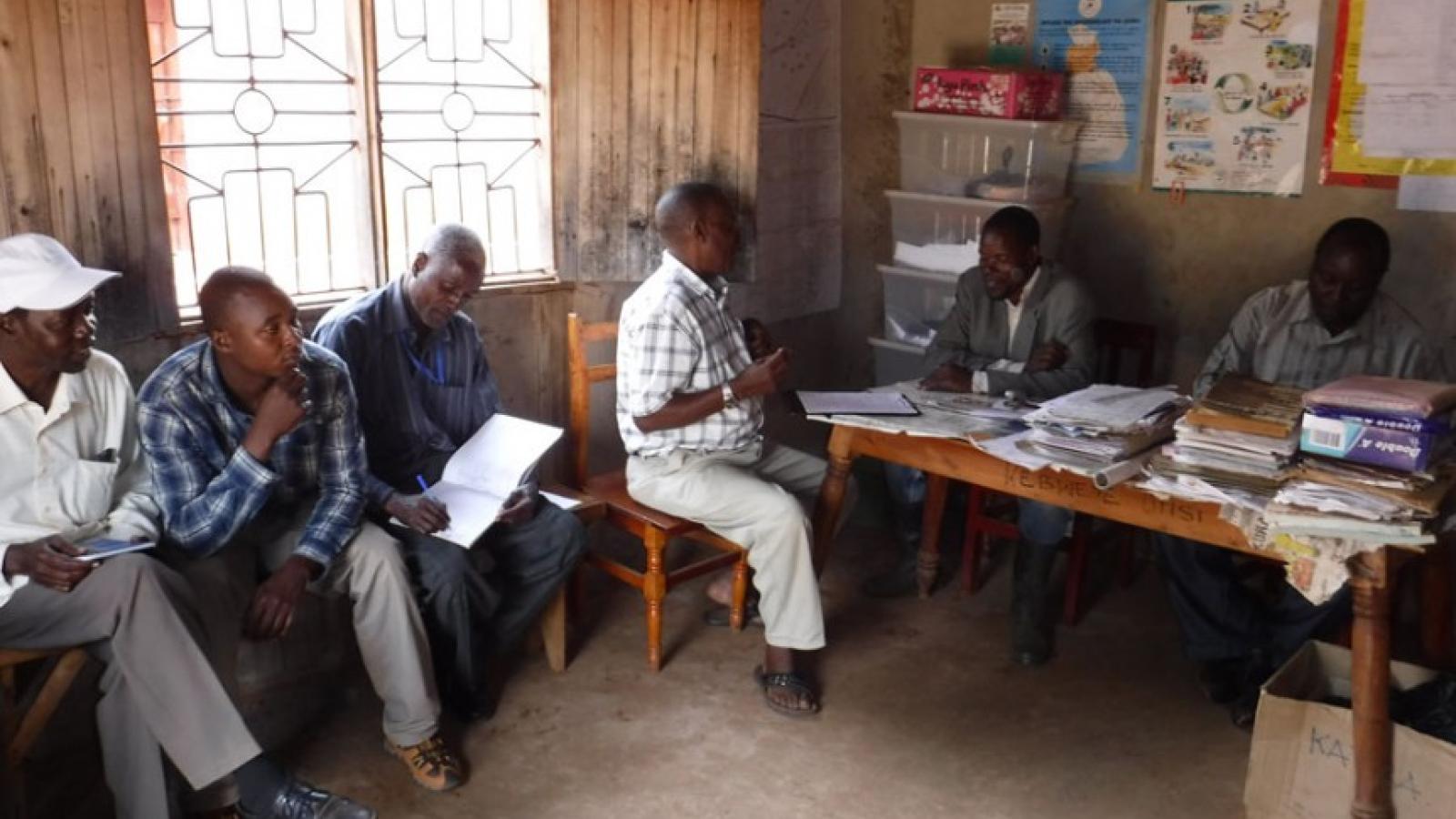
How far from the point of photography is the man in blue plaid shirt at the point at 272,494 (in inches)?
94.1

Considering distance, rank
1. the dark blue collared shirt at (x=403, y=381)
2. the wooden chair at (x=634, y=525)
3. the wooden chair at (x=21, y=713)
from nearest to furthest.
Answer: the wooden chair at (x=21, y=713)
the dark blue collared shirt at (x=403, y=381)
the wooden chair at (x=634, y=525)

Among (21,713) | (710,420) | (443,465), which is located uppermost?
(710,420)

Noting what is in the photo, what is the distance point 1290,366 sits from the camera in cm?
A: 311

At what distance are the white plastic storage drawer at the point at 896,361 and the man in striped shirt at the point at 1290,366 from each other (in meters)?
1.07

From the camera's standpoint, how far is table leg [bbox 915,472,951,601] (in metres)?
3.64

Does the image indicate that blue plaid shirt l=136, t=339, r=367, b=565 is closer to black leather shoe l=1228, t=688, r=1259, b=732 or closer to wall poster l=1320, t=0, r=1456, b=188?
black leather shoe l=1228, t=688, r=1259, b=732

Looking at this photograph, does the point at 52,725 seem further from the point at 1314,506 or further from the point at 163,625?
the point at 1314,506

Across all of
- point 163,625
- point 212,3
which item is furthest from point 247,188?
point 163,625

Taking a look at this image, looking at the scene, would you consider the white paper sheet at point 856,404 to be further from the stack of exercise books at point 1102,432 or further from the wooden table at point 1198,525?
the stack of exercise books at point 1102,432

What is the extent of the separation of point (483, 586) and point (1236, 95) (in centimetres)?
256

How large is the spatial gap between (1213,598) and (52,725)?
8.96 feet

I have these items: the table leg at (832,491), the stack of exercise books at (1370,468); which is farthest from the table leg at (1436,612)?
the table leg at (832,491)

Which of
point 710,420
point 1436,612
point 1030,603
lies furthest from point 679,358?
point 1436,612

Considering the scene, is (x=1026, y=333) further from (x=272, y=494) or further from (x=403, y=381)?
(x=272, y=494)
